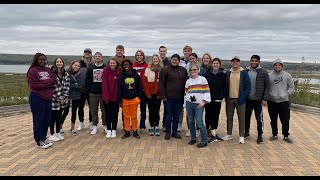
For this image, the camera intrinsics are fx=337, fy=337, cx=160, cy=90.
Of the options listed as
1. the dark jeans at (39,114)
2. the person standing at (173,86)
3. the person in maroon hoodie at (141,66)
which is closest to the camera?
the dark jeans at (39,114)

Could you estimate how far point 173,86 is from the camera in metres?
6.70

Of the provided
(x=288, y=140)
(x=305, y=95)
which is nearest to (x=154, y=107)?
(x=288, y=140)

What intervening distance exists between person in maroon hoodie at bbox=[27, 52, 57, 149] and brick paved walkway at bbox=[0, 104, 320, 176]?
32 centimetres

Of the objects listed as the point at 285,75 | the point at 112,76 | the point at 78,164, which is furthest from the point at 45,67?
→ the point at 285,75

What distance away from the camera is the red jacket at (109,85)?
6926mm

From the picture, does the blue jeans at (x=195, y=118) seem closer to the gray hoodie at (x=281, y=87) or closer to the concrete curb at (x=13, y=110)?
the gray hoodie at (x=281, y=87)

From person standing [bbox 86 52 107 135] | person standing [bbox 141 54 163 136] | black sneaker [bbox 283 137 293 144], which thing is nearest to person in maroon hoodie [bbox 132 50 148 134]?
person standing [bbox 141 54 163 136]

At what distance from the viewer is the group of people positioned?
6.35 metres

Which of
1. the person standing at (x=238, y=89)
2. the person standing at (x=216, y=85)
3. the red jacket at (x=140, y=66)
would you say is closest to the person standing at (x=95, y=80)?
the red jacket at (x=140, y=66)

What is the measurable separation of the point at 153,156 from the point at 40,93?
7.74 feet

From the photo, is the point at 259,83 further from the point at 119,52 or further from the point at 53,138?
the point at 53,138

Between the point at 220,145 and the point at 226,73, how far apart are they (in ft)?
4.61
